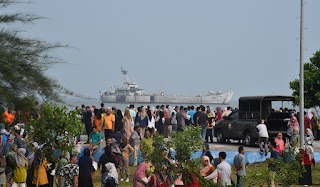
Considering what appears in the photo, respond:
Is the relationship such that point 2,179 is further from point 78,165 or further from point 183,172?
point 183,172

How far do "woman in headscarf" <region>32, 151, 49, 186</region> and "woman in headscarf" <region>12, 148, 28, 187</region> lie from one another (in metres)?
0.26

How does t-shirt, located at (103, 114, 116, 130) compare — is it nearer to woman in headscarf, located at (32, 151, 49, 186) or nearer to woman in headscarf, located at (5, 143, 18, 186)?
woman in headscarf, located at (32, 151, 49, 186)

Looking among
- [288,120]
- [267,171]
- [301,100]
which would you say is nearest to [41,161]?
[267,171]

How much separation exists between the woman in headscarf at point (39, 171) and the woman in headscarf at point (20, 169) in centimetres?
26

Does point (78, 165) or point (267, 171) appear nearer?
point (267, 171)

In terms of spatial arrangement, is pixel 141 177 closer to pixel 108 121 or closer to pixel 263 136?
pixel 108 121

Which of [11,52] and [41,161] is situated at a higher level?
[11,52]

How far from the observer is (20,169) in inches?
814

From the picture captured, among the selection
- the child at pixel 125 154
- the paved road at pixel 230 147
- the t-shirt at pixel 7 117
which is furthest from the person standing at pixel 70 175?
the paved road at pixel 230 147

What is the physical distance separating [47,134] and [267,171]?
656cm

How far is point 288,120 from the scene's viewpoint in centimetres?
3575

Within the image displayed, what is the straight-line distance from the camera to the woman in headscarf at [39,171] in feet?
68.1

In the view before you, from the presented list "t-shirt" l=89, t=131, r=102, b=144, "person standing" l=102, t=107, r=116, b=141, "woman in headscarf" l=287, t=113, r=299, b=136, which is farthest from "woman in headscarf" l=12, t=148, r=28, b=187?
"woman in headscarf" l=287, t=113, r=299, b=136

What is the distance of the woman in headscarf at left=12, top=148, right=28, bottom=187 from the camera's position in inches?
813
